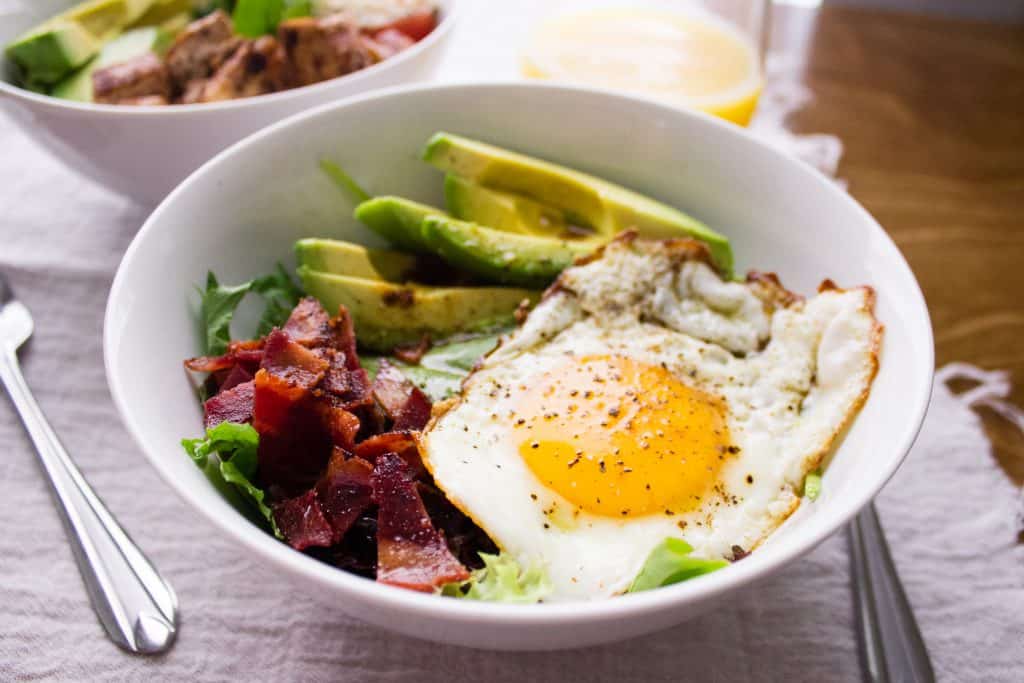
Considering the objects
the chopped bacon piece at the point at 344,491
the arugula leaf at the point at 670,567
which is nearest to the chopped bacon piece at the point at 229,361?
the chopped bacon piece at the point at 344,491

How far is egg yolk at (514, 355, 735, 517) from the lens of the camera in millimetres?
1352

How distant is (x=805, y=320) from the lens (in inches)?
61.3

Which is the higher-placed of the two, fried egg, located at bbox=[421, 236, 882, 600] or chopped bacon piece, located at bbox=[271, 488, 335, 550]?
chopped bacon piece, located at bbox=[271, 488, 335, 550]

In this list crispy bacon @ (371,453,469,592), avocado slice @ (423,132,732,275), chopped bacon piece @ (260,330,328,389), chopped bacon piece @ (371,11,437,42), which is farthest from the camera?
chopped bacon piece @ (371,11,437,42)

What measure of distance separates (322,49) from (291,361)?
107 centimetres

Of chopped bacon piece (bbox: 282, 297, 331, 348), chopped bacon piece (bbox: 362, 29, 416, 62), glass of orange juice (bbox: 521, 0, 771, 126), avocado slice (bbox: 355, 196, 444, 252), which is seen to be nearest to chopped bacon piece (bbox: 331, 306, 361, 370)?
chopped bacon piece (bbox: 282, 297, 331, 348)

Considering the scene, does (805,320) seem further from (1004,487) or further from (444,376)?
(444,376)

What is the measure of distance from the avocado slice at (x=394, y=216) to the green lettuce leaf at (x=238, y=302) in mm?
198

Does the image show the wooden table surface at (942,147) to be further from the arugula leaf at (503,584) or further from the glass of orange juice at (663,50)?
the arugula leaf at (503,584)

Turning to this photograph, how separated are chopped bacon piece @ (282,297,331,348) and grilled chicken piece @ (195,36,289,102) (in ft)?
2.50

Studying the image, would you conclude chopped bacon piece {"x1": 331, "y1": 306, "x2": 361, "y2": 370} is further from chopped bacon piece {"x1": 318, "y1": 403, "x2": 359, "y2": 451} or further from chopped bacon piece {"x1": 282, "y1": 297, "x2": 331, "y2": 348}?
chopped bacon piece {"x1": 318, "y1": 403, "x2": 359, "y2": 451}

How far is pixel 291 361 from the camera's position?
134 cm

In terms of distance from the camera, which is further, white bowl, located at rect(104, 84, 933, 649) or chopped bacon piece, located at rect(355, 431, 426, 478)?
chopped bacon piece, located at rect(355, 431, 426, 478)

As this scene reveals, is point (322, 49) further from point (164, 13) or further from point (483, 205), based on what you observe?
point (483, 205)
